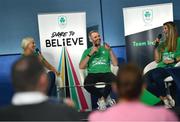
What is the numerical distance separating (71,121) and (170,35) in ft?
13.4

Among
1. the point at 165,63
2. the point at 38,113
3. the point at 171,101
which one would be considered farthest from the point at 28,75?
the point at 165,63

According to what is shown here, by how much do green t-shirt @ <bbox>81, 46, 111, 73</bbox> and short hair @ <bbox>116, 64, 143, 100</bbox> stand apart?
3813 mm

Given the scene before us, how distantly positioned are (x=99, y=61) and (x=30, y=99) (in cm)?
401

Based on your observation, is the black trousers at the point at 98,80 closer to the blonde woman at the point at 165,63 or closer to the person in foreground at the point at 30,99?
the blonde woman at the point at 165,63

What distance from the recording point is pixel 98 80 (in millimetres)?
5570

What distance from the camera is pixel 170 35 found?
5.58 metres

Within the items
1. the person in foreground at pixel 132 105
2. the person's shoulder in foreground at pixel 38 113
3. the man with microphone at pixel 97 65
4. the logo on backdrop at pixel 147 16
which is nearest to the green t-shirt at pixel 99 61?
the man with microphone at pixel 97 65

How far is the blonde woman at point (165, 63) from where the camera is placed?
539cm

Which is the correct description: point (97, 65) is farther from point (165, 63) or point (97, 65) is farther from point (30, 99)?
point (30, 99)

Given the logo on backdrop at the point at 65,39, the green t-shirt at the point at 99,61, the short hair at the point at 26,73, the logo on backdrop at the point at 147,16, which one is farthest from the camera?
the logo on backdrop at the point at 147,16

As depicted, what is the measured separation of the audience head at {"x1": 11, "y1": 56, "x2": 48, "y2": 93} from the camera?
171cm

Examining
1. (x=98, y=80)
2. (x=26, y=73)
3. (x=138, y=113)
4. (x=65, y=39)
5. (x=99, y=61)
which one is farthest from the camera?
(x=65, y=39)

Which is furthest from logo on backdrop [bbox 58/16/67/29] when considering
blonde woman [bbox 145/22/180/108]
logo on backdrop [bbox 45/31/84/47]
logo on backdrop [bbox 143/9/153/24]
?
blonde woman [bbox 145/22/180/108]

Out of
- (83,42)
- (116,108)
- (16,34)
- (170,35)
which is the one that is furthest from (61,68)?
(116,108)
